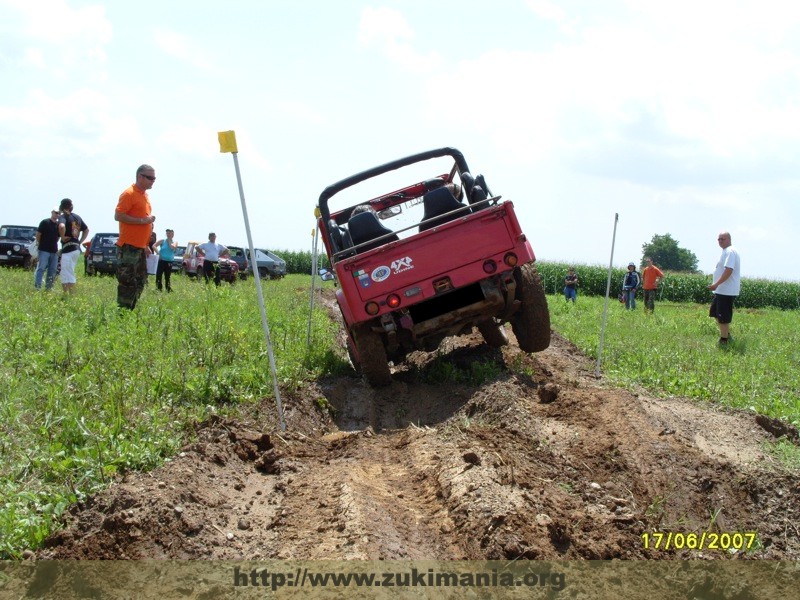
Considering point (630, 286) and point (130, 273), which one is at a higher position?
point (630, 286)

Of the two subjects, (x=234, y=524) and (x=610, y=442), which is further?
(x=610, y=442)

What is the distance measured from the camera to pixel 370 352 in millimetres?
8117

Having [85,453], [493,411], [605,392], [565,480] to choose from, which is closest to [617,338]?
[605,392]

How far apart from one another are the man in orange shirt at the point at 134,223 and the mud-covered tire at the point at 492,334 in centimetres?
425

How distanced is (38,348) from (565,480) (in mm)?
5230

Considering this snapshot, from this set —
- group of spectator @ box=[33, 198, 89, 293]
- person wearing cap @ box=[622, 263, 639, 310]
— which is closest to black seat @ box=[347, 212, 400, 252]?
group of spectator @ box=[33, 198, 89, 293]

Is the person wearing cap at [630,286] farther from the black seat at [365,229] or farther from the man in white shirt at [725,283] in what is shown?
the black seat at [365,229]

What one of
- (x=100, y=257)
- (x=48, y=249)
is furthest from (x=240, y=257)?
(x=48, y=249)

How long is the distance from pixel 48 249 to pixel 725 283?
35.8 feet

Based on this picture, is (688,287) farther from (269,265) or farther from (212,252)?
(212,252)

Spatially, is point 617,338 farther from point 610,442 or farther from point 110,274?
point 110,274

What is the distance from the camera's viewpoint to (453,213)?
809 centimetres

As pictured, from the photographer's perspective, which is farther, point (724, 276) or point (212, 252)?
point (212, 252)

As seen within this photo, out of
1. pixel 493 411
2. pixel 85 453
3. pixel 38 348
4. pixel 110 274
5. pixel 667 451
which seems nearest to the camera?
pixel 85 453
